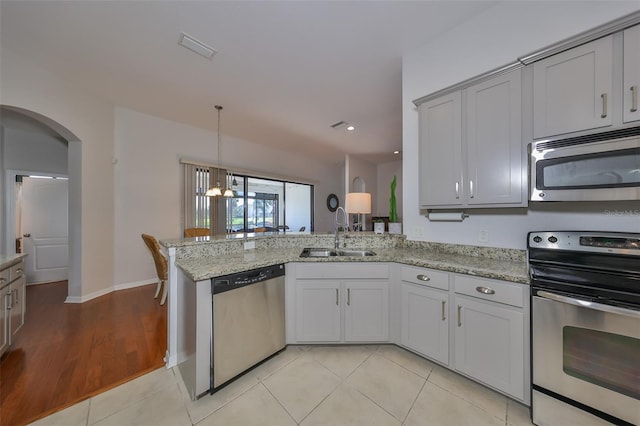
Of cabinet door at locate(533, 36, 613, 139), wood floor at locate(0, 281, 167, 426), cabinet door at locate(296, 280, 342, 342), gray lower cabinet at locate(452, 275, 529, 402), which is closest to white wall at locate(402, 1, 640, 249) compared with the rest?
cabinet door at locate(533, 36, 613, 139)

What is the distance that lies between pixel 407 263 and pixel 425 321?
471mm

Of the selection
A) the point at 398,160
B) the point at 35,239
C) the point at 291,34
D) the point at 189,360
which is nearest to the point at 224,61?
the point at 291,34

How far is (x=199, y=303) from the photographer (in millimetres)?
1511

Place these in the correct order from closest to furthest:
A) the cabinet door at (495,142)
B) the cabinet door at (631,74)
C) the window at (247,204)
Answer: the cabinet door at (631,74), the cabinet door at (495,142), the window at (247,204)

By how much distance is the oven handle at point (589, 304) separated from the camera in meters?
1.10

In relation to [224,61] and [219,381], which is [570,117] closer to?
[219,381]

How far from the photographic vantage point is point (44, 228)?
14.2 feet

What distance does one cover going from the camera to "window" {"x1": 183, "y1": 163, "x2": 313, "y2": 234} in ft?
14.7

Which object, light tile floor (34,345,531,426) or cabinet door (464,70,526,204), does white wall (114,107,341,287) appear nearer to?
light tile floor (34,345,531,426)

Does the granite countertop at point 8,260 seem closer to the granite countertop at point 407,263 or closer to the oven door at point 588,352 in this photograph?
the granite countertop at point 407,263

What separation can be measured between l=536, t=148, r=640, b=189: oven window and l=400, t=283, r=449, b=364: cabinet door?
3.46 feet

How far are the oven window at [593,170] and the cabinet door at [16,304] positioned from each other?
173 inches

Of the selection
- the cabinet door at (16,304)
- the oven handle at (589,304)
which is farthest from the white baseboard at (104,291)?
the oven handle at (589,304)

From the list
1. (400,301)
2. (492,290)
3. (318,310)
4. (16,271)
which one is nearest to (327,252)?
(318,310)
